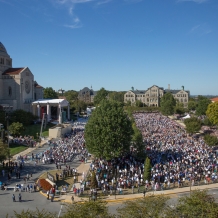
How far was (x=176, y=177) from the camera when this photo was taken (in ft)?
89.9

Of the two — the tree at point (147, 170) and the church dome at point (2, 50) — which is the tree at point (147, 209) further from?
the church dome at point (2, 50)

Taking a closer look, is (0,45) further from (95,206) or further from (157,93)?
(157,93)

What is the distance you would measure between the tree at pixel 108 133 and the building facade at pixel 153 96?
115 m

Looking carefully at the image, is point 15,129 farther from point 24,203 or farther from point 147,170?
point 147,170

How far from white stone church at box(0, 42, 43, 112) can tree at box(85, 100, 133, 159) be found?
1411 inches

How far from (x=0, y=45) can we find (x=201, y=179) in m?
59.9

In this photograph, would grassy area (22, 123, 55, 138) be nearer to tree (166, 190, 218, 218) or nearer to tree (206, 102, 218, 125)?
tree (206, 102, 218, 125)

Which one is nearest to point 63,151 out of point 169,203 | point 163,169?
point 163,169

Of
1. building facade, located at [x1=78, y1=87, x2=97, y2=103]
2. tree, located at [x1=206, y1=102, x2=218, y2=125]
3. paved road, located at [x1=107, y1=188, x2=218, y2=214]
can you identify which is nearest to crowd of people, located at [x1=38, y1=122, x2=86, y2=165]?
paved road, located at [x1=107, y1=188, x2=218, y2=214]

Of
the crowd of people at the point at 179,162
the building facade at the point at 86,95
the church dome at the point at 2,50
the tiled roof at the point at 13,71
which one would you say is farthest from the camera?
the building facade at the point at 86,95

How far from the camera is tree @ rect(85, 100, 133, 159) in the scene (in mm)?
30344

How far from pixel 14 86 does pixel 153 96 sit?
93.3m

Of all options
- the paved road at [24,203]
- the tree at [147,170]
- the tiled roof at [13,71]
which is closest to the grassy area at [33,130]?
the tiled roof at [13,71]

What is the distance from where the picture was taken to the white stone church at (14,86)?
214ft
